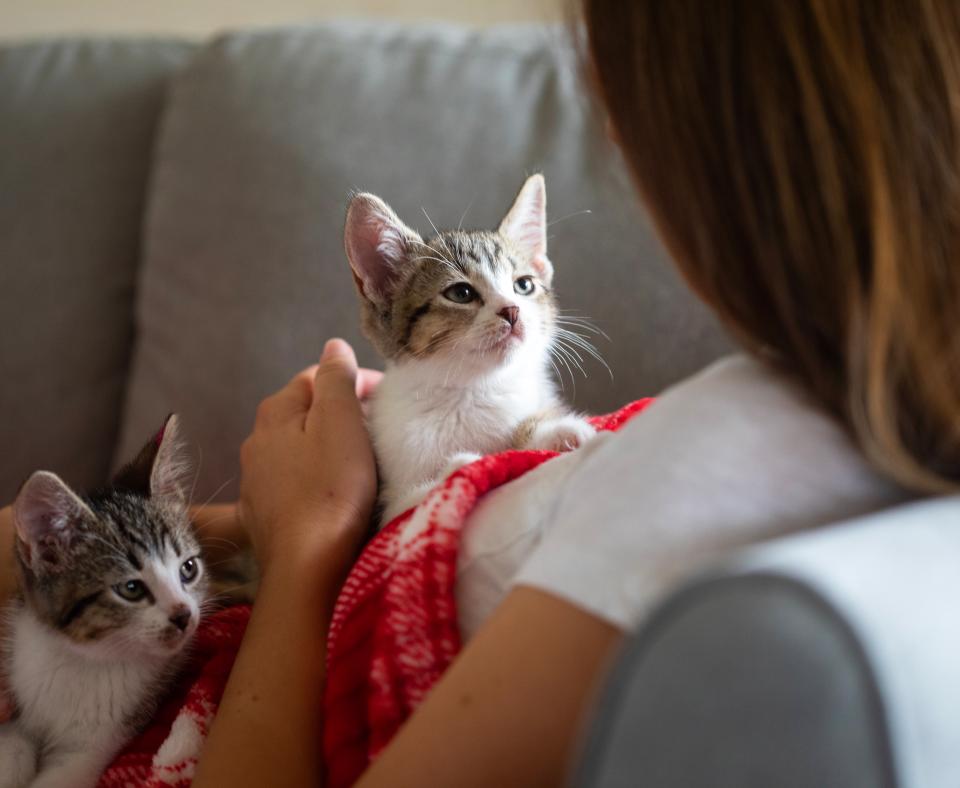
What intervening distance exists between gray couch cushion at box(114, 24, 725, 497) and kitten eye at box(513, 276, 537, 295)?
161 mm

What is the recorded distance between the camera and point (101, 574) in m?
Answer: 1.03

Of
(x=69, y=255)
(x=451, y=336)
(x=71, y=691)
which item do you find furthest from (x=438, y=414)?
(x=69, y=255)

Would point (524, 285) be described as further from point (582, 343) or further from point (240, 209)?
point (240, 209)

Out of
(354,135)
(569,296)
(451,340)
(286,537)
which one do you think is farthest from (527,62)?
(286,537)

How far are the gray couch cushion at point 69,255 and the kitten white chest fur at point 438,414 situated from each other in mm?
819

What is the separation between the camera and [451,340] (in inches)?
47.4

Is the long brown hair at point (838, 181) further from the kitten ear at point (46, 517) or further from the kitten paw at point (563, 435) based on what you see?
the kitten ear at point (46, 517)

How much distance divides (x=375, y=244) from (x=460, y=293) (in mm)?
153

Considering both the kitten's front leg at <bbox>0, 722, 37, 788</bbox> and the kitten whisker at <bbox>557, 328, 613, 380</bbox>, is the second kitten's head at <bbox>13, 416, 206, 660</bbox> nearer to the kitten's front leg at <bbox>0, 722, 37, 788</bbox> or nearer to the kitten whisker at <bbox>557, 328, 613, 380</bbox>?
the kitten's front leg at <bbox>0, 722, 37, 788</bbox>

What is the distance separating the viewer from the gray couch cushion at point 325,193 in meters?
1.49

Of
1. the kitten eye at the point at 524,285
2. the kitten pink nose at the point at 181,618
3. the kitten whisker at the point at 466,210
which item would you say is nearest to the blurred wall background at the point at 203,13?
the kitten whisker at the point at 466,210

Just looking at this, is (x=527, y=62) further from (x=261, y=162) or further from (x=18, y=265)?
(x=18, y=265)

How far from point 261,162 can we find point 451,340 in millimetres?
680

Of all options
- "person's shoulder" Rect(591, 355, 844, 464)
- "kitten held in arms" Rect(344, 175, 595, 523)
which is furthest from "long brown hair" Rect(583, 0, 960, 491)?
"kitten held in arms" Rect(344, 175, 595, 523)
